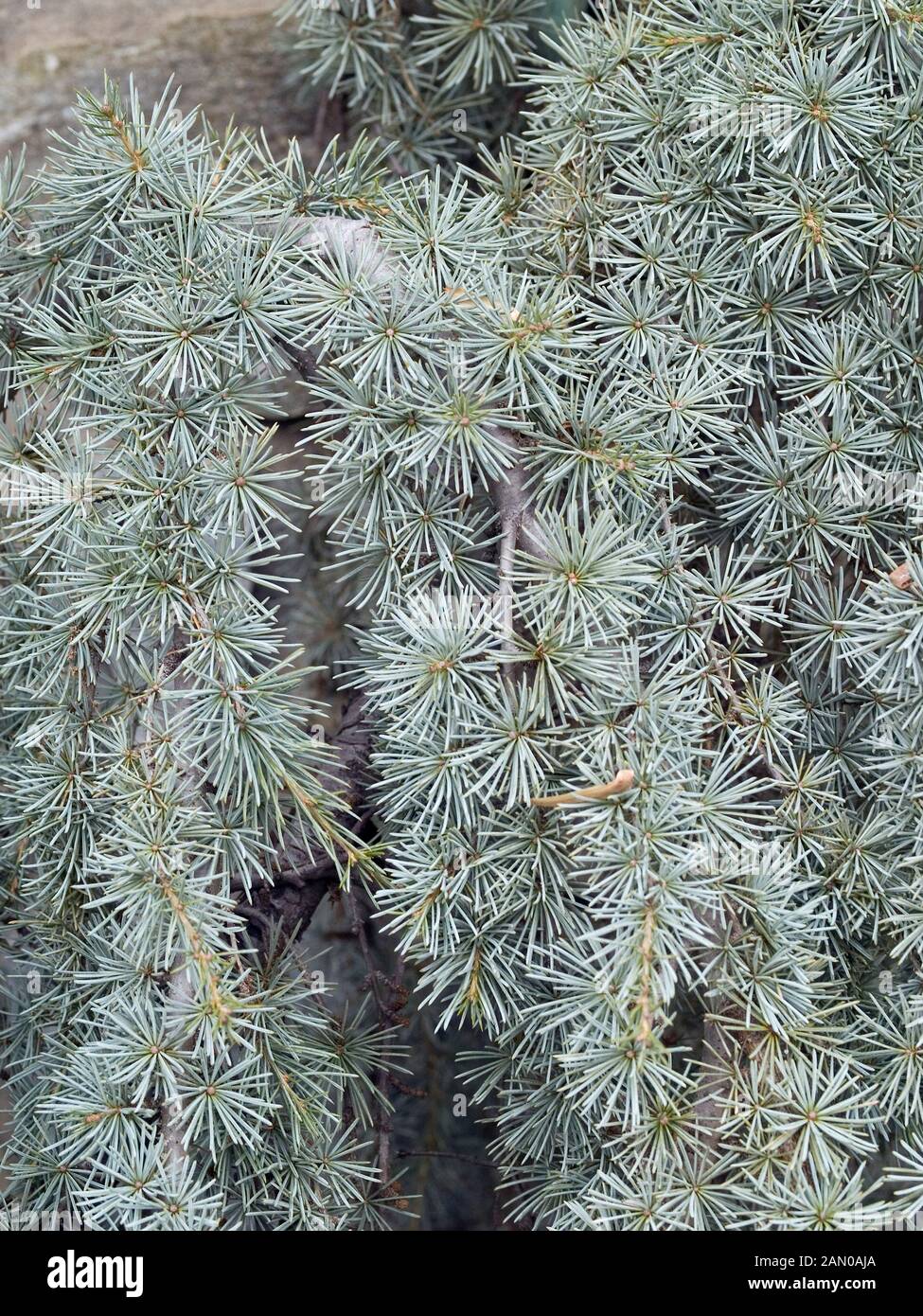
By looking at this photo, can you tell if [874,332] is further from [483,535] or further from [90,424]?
[90,424]

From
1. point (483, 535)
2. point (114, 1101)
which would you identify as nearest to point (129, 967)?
point (114, 1101)
